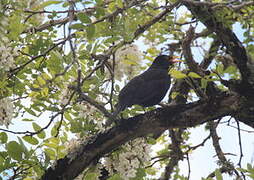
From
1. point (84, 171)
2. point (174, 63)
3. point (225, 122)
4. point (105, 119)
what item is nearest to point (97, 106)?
point (105, 119)

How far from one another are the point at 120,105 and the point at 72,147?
638 millimetres

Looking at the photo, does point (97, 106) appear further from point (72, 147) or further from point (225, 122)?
point (225, 122)

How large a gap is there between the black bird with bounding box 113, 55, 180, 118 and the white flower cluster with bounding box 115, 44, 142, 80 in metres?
0.28

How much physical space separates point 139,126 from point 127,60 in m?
0.65

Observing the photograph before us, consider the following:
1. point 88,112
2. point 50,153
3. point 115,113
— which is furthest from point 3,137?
point 115,113

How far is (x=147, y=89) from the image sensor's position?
517 cm

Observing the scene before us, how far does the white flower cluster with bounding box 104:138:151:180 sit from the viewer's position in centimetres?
392

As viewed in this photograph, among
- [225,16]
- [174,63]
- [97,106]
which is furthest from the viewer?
[174,63]

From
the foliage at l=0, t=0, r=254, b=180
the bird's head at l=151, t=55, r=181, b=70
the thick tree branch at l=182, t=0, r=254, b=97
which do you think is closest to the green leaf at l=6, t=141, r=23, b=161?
the foliage at l=0, t=0, r=254, b=180

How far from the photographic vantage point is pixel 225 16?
168 inches

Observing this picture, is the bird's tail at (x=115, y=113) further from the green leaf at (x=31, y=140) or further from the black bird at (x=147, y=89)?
the green leaf at (x=31, y=140)

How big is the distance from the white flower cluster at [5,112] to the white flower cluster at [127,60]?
1111mm

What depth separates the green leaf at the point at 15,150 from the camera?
141 inches

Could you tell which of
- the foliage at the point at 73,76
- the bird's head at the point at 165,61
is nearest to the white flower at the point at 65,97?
the foliage at the point at 73,76
